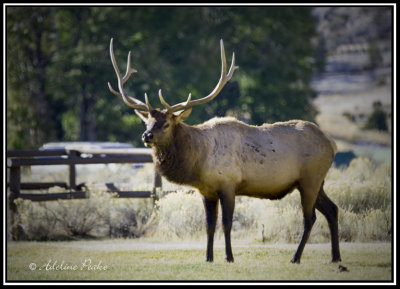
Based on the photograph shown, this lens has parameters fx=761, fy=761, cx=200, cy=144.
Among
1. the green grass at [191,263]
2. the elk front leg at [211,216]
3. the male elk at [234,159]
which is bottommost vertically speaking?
the green grass at [191,263]

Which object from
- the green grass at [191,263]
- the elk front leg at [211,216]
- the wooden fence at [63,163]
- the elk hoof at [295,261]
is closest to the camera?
the green grass at [191,263]

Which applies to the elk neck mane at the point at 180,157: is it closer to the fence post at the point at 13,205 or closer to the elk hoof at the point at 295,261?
the elk hoof at the point at 295,261

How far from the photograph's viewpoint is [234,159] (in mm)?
10898

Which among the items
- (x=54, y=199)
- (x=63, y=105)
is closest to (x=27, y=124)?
(x=63, y=105)

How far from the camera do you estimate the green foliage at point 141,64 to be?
35156mm

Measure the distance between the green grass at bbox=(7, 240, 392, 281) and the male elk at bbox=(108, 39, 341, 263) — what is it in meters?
0.41

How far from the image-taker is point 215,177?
10.8 m

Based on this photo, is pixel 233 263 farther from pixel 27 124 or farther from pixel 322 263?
pixel 27 124

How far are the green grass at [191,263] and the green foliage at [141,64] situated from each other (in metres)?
21.0

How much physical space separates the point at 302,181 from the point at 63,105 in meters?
28.6

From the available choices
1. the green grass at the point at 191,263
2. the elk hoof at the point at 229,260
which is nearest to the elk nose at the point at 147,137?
the green grass at the point at 191,263

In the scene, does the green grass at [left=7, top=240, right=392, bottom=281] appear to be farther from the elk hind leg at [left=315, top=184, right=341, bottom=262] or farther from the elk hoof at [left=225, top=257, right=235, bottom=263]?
the elk hind leg at [left=315, top=184, right=341, bottom=262]

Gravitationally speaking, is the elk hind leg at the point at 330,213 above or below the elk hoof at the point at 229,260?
above

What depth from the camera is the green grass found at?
9852mm
